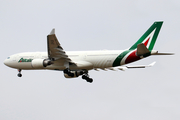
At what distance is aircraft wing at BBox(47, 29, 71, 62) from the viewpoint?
119 feet

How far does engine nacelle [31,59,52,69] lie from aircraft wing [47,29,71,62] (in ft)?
3.87

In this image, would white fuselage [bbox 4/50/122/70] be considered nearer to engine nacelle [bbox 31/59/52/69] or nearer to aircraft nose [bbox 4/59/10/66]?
engine nacelle [bbox 31/59/52/69]

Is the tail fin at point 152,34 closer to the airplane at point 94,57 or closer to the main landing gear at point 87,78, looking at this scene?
the airplane at point 94,57

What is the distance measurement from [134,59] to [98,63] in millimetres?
4456

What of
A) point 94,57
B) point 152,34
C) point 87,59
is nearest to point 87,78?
point 87,59

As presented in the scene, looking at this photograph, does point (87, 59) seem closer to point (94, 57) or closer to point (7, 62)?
point (94, 57)

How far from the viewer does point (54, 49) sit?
1497 inches

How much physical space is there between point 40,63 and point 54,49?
4.29 meters

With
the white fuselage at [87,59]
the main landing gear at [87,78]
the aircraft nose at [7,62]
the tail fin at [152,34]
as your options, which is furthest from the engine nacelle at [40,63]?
the tail fin at [152,34]

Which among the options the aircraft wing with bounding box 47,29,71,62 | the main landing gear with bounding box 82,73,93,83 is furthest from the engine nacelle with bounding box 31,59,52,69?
the main landing gear with bounding box 82,73,93,83

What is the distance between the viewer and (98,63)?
4109 centimetres

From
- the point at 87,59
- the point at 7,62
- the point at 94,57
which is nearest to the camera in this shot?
the point at 94,57

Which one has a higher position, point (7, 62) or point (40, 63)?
point (40, 63)

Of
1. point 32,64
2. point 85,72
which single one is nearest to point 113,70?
point 85,72
